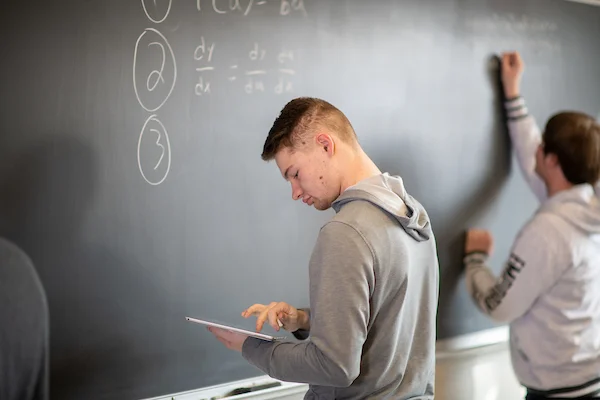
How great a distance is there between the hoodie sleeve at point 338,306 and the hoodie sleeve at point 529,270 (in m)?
0.99

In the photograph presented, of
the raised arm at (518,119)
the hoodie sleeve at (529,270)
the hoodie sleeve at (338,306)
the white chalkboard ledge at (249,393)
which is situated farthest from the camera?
the raised arm at (518,119)

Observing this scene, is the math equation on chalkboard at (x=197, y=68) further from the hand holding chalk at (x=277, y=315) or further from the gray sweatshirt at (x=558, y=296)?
the gray sweatshirt at (x=558, y=296)

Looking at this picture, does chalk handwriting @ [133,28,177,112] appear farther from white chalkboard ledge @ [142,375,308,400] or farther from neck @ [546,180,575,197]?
neck @ [546,180,575,197]

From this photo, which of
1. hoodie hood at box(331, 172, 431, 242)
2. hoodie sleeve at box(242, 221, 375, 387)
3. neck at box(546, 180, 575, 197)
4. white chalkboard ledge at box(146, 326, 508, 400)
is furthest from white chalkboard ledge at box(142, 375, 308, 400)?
neck at box(546, 180, 575, 197)

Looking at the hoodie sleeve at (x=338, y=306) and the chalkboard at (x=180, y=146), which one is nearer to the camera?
the hoodie sleeve at (x=338, y=306)

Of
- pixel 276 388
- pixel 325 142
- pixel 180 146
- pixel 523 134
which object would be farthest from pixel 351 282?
pixel 523 134

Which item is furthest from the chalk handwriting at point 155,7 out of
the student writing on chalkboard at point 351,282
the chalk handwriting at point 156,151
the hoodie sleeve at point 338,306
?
the hoodie sleeve at point 338,306

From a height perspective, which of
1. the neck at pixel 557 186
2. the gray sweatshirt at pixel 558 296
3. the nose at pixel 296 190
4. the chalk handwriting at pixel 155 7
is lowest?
the gray sweatshirt at pixel 558 296

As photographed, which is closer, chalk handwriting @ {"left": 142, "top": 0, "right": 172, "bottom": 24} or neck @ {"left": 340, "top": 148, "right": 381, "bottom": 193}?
neck @ {"left": 340, "top": 148, "right": 381, "bottom": 193}

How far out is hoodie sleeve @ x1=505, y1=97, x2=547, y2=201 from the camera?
8.25ft

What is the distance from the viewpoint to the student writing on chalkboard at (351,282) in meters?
1.36

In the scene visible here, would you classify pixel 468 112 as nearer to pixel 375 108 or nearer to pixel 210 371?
pixel 375 108

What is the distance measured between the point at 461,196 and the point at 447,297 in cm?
35

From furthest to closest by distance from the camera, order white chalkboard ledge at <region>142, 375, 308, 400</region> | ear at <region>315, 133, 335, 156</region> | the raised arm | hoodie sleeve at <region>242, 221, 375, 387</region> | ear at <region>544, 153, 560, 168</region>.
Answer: the raised arm < ear at <region>544, 153, 560, 168</region> < white chalkboard ledge at <region>142, 375, 308, 400</region> < ear at <region>315, 133, 335, 156</region> < hoodie sleeve at <region>242, 221, 375, 387</region>
